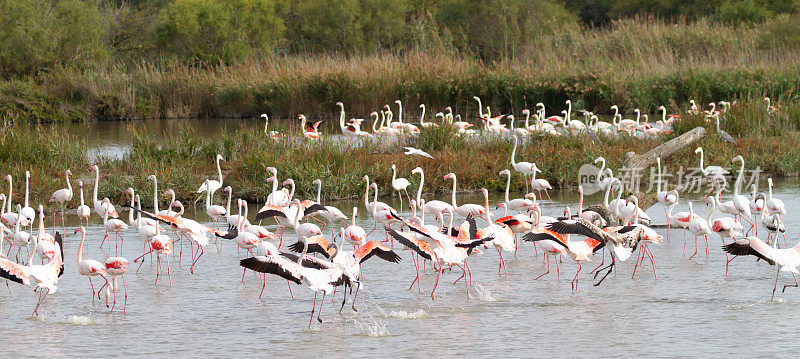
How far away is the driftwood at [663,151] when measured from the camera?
13562 millimetres

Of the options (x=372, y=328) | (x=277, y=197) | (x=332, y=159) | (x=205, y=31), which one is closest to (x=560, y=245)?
(x=372, y=328)

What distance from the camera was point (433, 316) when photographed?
7062 mm

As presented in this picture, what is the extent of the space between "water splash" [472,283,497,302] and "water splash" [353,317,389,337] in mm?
1039

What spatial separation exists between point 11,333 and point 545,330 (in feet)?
12.1

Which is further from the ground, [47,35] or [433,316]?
[47,35]

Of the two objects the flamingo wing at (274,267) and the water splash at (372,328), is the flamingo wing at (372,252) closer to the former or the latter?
the water splash at (372,328)

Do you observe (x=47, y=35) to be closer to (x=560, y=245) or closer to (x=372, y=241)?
(x=372, y=241)

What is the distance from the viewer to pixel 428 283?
323 inches

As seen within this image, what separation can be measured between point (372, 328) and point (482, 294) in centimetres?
134

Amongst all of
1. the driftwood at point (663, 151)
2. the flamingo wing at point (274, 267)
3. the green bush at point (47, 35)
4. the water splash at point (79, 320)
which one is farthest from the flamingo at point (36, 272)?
the green bush at point (47, 35)

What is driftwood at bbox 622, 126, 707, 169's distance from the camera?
534 inches

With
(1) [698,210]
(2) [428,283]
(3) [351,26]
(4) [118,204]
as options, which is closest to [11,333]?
(2) [428,283]

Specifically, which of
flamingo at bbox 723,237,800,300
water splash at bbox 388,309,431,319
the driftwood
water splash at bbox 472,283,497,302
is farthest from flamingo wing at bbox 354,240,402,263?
the driftwood

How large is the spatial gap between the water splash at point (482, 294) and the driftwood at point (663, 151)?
20.3ft
